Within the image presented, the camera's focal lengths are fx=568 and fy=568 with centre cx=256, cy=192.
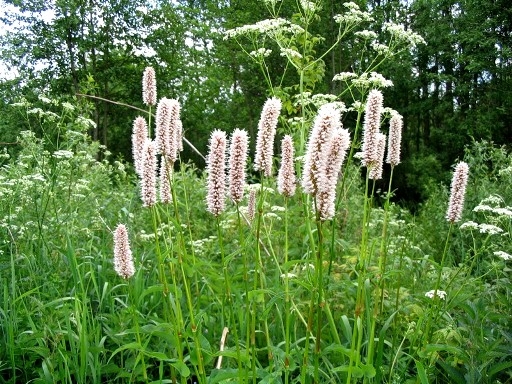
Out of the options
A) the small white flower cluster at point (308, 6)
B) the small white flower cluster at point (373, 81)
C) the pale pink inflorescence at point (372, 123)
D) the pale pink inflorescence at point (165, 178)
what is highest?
the small white flower cluster at point (308, 6)

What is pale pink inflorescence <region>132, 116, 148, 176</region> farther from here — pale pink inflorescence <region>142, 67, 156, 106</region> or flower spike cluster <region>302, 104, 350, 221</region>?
flower spike cluster <region>302, 104, 350, 221</region>

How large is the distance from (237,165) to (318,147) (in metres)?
0.40

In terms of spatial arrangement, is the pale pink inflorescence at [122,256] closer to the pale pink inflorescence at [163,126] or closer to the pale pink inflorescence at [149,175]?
the pale pink inflorescence at [149,175]

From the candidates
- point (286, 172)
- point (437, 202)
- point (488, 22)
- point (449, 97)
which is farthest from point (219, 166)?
point (449, 97)

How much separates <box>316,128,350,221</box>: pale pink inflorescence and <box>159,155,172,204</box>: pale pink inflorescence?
846 mm

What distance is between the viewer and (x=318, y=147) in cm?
191

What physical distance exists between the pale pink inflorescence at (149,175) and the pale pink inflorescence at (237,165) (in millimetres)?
436

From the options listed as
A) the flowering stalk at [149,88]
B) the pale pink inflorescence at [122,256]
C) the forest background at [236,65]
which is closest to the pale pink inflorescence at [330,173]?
the pale pink inflorescence at [122,256]

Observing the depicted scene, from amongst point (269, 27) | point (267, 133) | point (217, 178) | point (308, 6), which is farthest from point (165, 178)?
point (308, 6)

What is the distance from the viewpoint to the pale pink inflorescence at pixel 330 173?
1903 millimetres

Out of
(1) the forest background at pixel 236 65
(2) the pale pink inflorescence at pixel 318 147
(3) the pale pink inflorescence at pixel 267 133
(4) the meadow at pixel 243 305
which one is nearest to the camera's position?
(2) the pale pink inflorescence at pixel 318 147

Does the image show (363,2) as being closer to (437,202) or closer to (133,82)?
(133,82)

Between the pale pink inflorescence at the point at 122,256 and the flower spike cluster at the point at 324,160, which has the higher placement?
the flower spike cluster at the point at 324,160

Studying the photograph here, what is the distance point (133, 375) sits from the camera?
3.06 meters
